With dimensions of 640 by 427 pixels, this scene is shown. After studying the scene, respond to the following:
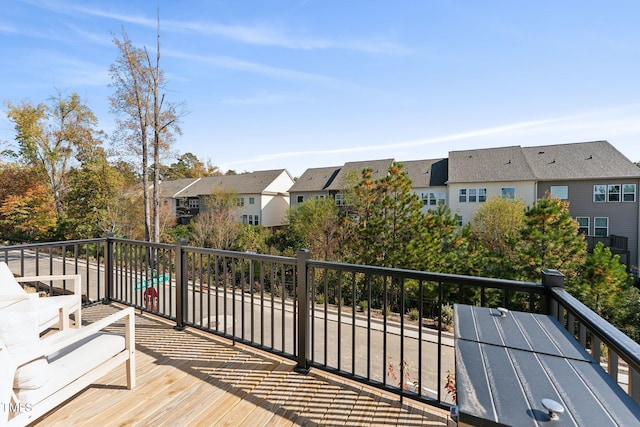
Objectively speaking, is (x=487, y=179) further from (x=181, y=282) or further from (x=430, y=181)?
(x=181, y=282)

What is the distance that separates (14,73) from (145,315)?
1314 centimetres

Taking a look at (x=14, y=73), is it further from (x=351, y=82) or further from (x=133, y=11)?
(x=351, y=82)

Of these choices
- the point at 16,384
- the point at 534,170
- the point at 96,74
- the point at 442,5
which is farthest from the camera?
the point at 534,170

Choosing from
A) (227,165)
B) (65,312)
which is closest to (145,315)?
(65,312)

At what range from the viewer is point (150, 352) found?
9.79 ft

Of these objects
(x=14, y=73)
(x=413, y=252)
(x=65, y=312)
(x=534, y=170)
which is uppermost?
(x=14, y=73)

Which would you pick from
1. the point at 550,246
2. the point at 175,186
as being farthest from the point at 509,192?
the point at 175,186

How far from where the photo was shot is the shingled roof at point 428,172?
70.2 ft

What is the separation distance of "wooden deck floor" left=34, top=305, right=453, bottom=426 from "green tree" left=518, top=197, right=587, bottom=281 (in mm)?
10381

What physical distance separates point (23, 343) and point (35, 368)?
7.3 inches

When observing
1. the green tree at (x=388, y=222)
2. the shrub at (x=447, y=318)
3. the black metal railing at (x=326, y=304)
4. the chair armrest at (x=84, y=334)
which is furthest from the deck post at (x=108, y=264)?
the green tree at (x=388, y=222)

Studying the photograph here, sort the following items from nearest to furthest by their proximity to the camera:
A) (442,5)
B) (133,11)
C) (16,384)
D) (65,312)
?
(16,384)
(65,312)
(442,5)
(133,11)

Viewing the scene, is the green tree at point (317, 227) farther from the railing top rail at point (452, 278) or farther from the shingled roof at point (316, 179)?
the railing top rail at point (452, 278)

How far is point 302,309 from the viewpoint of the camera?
8.63ft
